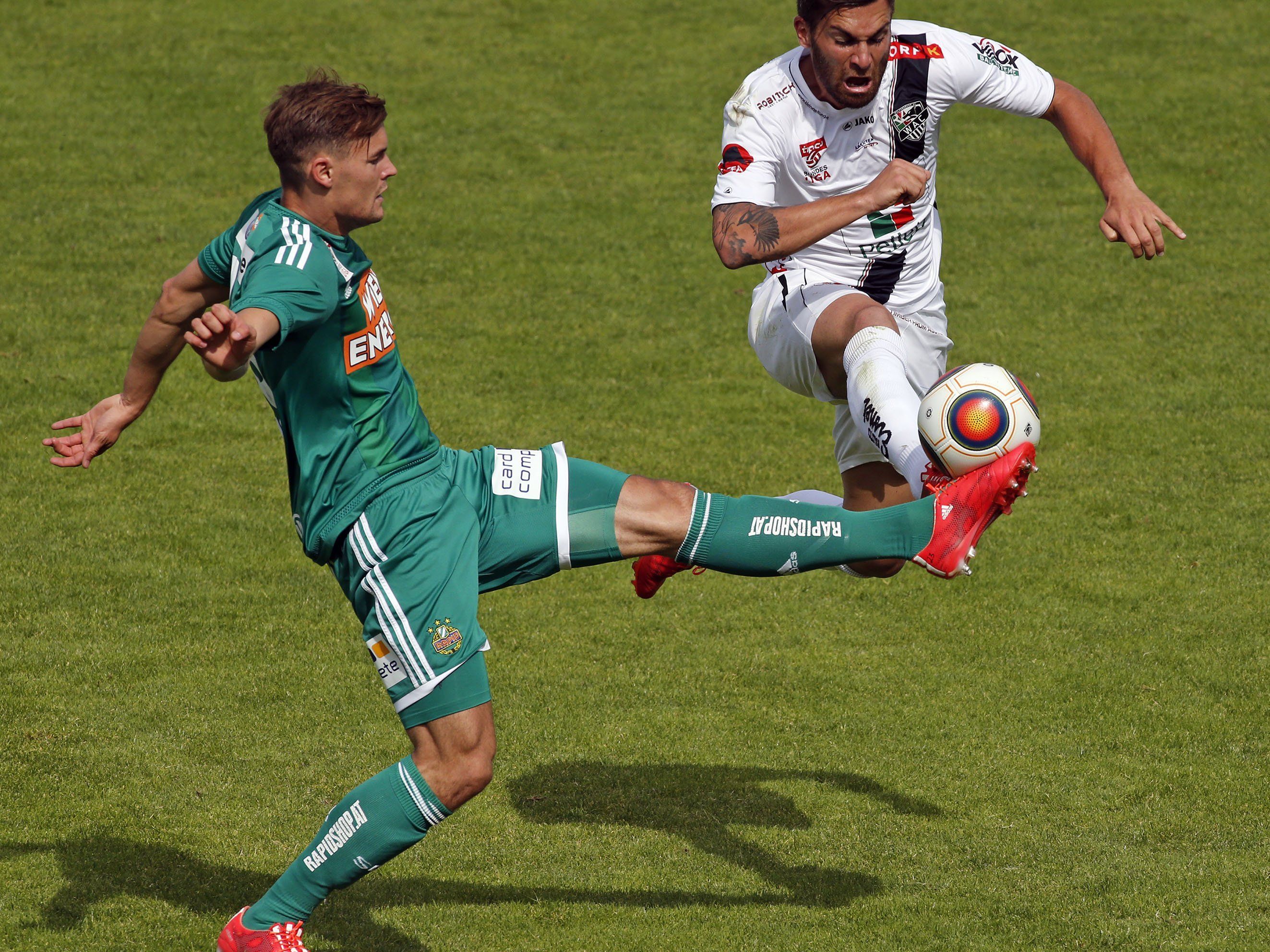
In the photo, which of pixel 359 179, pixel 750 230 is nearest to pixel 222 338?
pixel 359 179

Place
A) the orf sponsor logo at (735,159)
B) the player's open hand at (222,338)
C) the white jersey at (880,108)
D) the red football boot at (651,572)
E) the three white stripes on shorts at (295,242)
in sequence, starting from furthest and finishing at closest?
the red football boot at (651,572)
the white jersey at (880,108)
the orf sponsor logo at (735,159)
the three white stripes on shorts at (295,242)
the player's open hand at (222,338)

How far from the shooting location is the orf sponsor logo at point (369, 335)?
4957mm


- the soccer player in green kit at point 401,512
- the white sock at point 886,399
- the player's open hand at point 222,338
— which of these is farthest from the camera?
the white sock at point 886,399

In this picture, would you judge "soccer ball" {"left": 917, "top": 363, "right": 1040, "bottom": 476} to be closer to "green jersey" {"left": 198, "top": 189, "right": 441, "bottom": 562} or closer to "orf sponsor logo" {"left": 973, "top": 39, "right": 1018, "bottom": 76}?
"orf sponsor logo" {"left": 973, "top": 39, "right": 1018, "bottom": 76}

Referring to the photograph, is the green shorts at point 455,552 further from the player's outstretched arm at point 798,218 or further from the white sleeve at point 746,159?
the white sleeve at point 746,159

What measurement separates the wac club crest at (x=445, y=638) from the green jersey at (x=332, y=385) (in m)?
0.45

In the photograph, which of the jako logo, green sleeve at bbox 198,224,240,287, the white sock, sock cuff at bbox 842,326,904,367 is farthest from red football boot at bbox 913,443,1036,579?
green sleeve at bbox 198,224,240,287

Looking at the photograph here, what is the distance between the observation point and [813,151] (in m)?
6.46

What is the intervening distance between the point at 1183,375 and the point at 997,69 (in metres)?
6.48

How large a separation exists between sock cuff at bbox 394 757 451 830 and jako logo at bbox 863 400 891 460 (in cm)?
204

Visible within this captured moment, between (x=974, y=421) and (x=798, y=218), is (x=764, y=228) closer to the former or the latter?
(x=798, y=218)

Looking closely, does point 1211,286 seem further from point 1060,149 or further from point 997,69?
point 997,69

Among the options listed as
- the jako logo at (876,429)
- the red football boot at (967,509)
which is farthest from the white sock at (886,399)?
the red football boot at (967,509)

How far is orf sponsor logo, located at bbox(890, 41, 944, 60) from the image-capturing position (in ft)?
21.1
